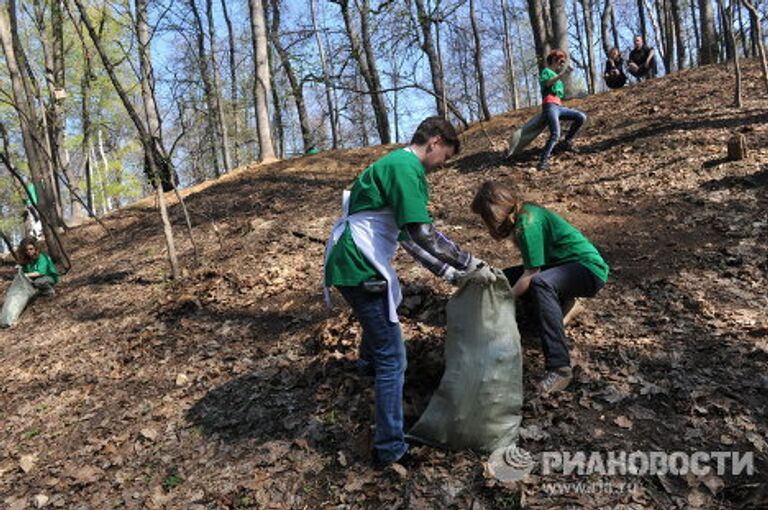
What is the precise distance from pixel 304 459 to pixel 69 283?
5807 millimetres

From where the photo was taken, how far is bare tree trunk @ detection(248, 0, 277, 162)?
12.0m

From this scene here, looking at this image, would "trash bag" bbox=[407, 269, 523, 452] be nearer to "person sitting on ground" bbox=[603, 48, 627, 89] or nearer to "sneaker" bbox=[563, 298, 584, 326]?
"sneaker" bbox=[563, 298, 584, 326]

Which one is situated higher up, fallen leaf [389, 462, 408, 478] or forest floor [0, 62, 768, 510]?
forest floor [0, 62, 768, 510]

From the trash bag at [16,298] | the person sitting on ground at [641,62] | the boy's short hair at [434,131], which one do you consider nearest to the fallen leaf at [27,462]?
the boy's short hair at [434,131]

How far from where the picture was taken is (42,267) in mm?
6941

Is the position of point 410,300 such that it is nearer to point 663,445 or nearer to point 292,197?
point 663,445

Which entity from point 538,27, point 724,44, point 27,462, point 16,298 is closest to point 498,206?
point 27,462

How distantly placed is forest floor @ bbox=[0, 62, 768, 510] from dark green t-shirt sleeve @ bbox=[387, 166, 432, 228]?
1141 mm

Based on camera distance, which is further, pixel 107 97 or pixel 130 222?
pixel 107 97

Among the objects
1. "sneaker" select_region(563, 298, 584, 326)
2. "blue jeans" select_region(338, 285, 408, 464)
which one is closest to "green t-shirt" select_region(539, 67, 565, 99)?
"sneaker" select_region(563, 298, 584, 326)

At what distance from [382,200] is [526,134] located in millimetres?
5114

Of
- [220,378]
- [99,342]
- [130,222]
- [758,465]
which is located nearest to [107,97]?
[130,222]

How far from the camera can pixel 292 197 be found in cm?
845

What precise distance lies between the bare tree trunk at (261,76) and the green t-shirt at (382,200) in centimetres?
1020
